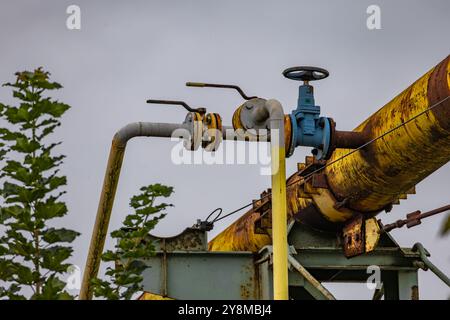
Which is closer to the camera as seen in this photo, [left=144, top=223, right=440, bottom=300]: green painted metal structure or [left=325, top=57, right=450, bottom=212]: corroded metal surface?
[left=325, top=57, right=450, bottom=212]: corroded metal surface

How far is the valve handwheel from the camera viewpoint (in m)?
10.4

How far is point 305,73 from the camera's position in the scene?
412 inches

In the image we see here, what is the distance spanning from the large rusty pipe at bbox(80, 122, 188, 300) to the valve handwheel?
43.3 inches

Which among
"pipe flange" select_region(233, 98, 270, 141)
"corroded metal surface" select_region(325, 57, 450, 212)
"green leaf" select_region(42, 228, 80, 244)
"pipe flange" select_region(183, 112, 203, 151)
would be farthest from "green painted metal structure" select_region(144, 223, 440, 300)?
"green leaf" select_region(42, 228, 80, 244)

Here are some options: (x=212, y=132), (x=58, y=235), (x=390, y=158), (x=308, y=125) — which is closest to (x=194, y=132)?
(x=212, y=132)

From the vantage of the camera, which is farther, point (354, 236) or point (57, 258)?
point (354, 236)

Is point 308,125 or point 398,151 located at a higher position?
point 308,125

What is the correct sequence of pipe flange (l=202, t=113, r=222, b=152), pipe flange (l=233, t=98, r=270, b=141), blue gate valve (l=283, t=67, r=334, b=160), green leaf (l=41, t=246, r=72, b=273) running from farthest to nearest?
1. blue gate valve (l=283, t=67, r=334, b=160)
2. pipe flange (l=202, t=113, r=222, b=152)
3. pipe flange (l=233, t=98, r=270, b=141)
4. green leaf (l=41, t=246, r=72, b=273)

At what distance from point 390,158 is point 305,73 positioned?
1.19m

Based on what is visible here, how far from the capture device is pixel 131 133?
35.0 ft

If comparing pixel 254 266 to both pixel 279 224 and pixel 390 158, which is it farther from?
pixel 279 224

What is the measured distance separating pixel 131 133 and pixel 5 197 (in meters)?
4.29

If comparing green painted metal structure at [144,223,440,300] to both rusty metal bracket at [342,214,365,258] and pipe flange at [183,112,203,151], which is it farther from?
pipe flange at [183,112,203,151]

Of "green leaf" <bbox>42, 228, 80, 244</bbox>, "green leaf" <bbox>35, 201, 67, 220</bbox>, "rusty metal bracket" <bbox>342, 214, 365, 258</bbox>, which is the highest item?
"rusty metal bracket" <bbox>342, 214, 365, 258</bbox>
